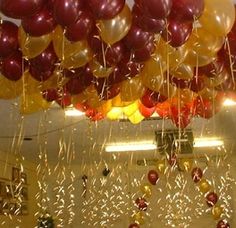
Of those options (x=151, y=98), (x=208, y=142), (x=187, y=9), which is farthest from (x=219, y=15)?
(x=208, y=142)

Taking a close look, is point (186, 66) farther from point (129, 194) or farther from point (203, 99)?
point (129, 194)

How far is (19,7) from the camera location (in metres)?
1.29

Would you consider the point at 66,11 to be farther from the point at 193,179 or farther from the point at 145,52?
the point at 193,179

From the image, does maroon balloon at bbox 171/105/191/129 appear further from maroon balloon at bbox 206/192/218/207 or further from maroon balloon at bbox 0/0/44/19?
maroon balloon at bbox 206/192/218/207

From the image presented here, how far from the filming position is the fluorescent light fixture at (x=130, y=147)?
377cm

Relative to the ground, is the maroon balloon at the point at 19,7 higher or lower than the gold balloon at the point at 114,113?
higher

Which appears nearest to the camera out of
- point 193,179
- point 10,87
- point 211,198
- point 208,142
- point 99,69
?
point 99,69

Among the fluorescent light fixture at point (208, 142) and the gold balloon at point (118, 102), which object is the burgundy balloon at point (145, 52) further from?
Result: the fluorescent light fixture at point (208, 142)

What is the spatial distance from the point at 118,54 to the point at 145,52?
0.28ft

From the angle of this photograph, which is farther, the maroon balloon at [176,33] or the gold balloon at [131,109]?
the gold balloon at [131,109]

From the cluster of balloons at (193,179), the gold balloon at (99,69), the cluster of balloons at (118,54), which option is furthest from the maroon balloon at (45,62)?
the cluster of balloons at (193,179)

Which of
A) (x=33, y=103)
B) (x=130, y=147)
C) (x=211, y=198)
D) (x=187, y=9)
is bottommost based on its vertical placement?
(x=211, y=198)

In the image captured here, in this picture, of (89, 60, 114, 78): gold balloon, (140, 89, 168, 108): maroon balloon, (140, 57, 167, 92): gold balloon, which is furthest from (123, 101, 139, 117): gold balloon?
(89, 60, 114, 78): gold balloon

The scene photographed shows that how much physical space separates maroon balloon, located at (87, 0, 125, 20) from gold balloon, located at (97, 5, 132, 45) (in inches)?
1.9
